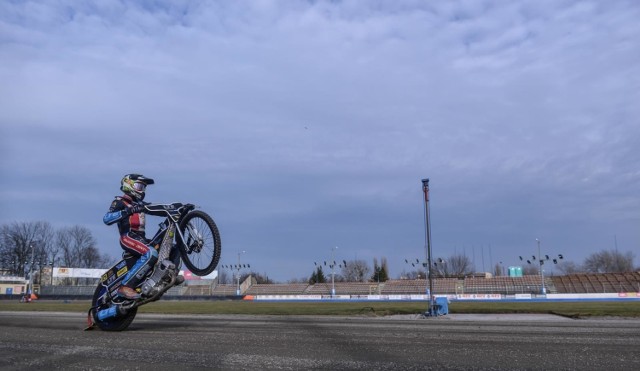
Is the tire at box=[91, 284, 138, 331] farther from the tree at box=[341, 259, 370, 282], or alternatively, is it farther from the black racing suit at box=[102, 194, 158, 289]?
the tree at box=[341, 259, 370, 282]

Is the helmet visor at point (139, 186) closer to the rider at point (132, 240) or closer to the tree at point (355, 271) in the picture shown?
the rider at point (132, 240)

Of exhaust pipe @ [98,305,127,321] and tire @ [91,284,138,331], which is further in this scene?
tire @ [91,284,138,331]

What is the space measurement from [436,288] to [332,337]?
71091mm

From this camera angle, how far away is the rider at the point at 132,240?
11.9m

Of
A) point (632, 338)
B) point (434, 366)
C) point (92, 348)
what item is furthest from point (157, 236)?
point (632, 338)

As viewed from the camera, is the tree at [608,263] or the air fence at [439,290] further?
the tree at [608,263]

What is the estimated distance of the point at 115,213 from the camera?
11.9 m

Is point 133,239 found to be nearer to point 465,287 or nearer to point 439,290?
point 465,287

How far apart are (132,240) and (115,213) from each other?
2.41ft

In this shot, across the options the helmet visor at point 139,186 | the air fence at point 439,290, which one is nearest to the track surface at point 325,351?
the helmet visor at point 139,186

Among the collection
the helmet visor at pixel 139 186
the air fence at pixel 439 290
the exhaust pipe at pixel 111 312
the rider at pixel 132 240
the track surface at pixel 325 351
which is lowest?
the air fence at pixel 439 290

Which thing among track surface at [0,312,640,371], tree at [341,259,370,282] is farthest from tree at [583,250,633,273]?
track surface at [0,312,640,371]

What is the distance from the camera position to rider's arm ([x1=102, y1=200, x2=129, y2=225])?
11.9m

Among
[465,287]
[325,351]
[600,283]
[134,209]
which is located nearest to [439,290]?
[465,287]
